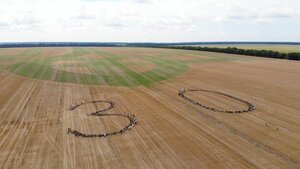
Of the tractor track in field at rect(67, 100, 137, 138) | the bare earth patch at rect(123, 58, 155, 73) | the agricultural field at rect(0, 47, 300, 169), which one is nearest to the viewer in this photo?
the agricultural field at rect(0, 47, 300, 169)

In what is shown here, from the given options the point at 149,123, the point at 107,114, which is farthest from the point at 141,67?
the point at 149,123

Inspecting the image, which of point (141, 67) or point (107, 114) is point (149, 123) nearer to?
point (107, 114)

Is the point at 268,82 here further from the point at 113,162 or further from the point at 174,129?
the point at 113,162

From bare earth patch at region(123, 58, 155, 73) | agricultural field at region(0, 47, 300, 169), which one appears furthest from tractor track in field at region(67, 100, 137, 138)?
bare earth patch at region(123, 58, 155, 73)

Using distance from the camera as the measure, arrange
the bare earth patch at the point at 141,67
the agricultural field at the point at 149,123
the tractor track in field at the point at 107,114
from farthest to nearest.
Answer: the bare earth patch at the point at 141,67, the tractor track in field at the point at 107,114, the agricultural field at the point at 149,123

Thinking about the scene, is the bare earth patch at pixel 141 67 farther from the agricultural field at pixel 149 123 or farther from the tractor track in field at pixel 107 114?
the tractor track in field at pixel 107 114

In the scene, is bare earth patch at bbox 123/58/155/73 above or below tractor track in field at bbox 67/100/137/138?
above

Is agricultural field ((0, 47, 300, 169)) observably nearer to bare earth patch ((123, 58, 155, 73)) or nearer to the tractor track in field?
the tractor track in field

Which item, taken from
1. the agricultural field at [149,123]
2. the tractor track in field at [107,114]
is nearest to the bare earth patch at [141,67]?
the agricultural field at [149,123]
